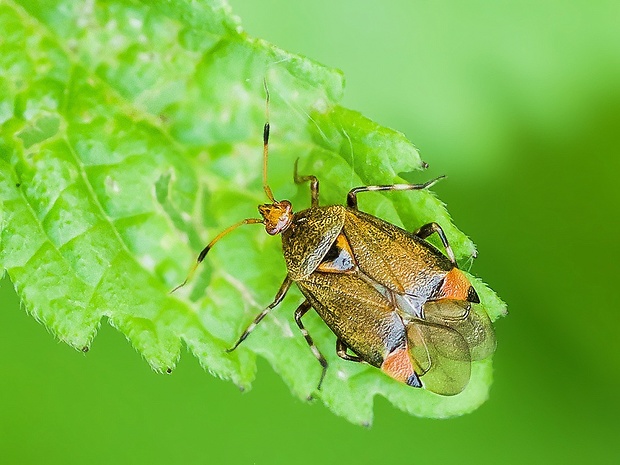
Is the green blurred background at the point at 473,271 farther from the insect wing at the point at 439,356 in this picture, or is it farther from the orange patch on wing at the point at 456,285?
the orange patch on wing at the point at 456,285

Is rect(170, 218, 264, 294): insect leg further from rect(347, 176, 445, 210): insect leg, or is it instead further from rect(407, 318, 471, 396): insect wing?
rect(407, 318, 471, 396): insect wing

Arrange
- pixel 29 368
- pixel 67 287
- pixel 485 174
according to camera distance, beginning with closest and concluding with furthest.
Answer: pixel 67 287, pixel 29 368, pixel 485 174

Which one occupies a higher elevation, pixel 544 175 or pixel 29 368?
pixel 544 175

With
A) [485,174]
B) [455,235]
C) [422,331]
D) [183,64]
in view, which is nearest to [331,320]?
[422,331]

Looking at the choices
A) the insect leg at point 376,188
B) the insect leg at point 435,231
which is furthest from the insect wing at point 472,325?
the insect leg at point 376,188

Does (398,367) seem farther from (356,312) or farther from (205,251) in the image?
(205,251)

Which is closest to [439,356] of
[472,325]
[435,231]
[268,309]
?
[472,325]

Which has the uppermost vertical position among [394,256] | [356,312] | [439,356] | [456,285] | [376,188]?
[376,188]

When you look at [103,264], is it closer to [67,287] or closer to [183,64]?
[67,287]
